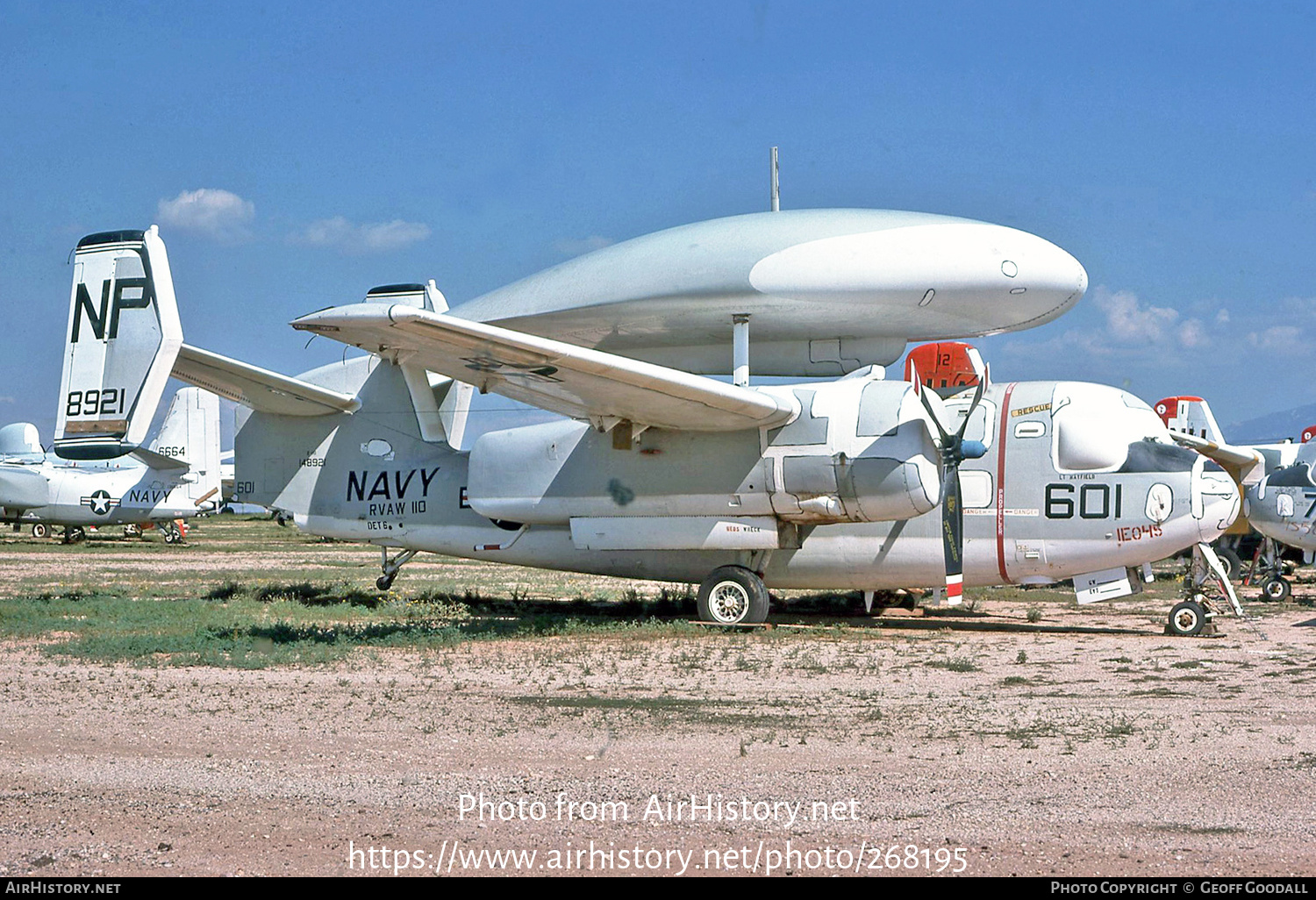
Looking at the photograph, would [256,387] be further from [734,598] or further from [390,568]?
[734,598]

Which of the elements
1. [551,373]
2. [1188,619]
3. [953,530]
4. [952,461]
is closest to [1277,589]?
[1188,619]

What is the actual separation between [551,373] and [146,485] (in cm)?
3235

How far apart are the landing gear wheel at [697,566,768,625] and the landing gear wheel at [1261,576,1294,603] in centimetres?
1186

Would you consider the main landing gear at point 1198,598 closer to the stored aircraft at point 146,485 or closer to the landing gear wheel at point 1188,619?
the landing gear wheel at point 1188,619

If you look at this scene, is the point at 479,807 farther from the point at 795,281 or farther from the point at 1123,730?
the point at 795,281

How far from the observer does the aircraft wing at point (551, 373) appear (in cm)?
1191

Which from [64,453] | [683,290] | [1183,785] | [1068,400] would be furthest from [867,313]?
[64,453]

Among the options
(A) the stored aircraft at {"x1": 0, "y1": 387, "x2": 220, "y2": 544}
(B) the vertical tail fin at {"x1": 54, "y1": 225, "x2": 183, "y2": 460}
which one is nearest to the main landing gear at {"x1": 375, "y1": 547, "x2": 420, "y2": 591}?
(B) the vertical tail fin at {"x1": 54, "y1": 225, "x2": 183, "y2": 460}

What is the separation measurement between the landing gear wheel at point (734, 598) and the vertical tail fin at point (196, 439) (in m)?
29.9

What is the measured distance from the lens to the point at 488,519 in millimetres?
17328

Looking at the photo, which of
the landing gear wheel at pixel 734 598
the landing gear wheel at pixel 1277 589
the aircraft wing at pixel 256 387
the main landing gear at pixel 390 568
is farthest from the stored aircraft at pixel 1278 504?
the aircraft wing at pixel 256 387

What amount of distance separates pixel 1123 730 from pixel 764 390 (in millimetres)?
6767

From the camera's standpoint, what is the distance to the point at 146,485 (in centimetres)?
4116

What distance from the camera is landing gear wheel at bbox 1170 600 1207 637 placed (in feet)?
48.5
